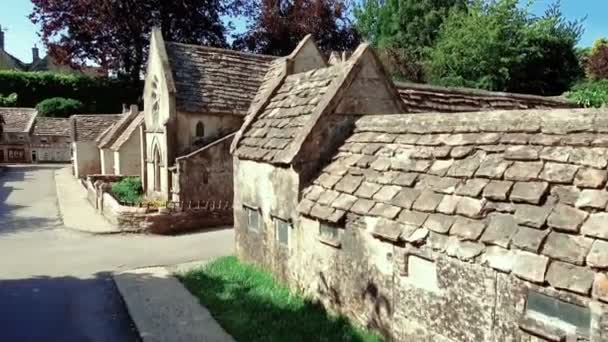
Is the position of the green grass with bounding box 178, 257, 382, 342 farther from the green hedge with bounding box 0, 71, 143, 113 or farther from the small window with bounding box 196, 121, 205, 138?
the green hedge with bounding box 0, 71, 143, 113

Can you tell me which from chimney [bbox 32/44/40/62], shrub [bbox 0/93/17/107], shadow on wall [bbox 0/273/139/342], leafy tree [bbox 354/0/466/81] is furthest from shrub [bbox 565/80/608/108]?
chimney [bbox 32/44/40/62]

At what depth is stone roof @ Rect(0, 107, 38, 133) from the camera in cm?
4550

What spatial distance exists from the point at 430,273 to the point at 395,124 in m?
2.95

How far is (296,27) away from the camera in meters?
41.0

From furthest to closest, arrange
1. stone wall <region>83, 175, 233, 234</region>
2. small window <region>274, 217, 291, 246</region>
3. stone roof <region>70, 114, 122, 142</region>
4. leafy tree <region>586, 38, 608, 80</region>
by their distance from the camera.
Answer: stone roof <region>70, 114, 122, 142</region>, leafy tree <region>586, 38, 608, 80</region>, stone wall <region>83, 175, 233, 234</region>, small window <region>274, 217, 291, 246</region>

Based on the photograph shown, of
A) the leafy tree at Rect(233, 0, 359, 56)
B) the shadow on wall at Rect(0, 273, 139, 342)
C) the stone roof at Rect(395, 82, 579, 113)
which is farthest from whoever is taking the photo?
the leafy tree at Rect(233, 0, 359, 56)

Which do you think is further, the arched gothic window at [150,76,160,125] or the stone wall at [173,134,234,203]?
the arched gothic window at [150,76,160,125]

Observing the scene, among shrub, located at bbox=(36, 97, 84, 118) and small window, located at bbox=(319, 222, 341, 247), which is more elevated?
shrub, located at bbox=(36, 97, 84, 118)

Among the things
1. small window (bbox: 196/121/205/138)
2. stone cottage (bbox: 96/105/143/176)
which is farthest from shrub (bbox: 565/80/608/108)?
stone cottage (bbox: 96/105/143/176)

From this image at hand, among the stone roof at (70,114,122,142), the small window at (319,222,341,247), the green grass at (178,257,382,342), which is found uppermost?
the stone roof at (70,114,122,142)

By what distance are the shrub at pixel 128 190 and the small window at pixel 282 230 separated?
13.7 meters

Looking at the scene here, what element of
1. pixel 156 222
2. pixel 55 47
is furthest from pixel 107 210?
pixel 55 47

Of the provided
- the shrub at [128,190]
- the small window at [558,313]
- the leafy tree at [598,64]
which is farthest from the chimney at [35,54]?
the small window at [558,313]

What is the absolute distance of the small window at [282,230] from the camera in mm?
9312
